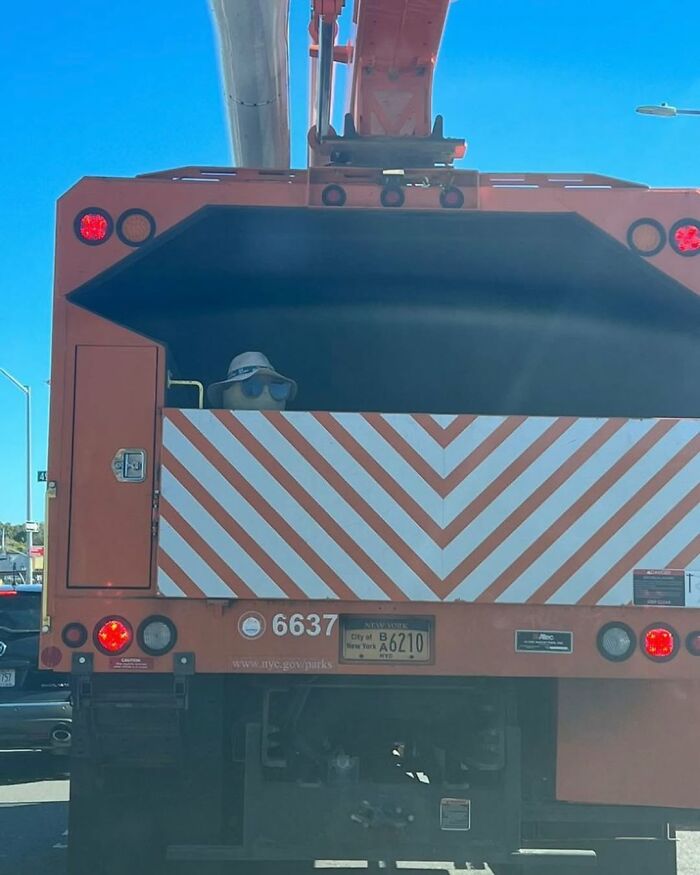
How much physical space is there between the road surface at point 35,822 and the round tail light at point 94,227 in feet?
10.3

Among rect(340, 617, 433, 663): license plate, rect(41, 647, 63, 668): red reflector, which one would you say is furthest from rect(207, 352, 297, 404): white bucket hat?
rect(41, 647, 63, 668): red reflector

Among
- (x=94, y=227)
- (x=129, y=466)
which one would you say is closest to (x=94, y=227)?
(x=94, y=227)

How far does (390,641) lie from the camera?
4449 millimetres

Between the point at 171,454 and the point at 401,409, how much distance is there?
176cm

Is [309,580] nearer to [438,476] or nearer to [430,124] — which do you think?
[438,476]

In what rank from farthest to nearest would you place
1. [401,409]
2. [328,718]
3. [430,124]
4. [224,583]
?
[430,124]
[401,409]
[328,718]
[224,583]

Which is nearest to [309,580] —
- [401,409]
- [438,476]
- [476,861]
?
[438,476]

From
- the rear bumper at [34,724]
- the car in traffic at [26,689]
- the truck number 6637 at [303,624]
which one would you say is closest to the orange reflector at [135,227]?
the truck number 6637 at [303,624]

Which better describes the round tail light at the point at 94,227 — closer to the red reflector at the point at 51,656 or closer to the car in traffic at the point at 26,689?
the red reflector at the point at 51,656

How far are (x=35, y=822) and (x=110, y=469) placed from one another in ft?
13.7

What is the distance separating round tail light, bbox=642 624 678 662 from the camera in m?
4.43

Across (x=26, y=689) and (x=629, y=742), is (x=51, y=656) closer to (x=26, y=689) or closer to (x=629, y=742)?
(x=629, y=742)

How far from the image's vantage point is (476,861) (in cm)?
446

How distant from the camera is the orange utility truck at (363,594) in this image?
444 centimetres
